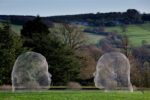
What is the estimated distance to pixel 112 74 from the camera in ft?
95.1

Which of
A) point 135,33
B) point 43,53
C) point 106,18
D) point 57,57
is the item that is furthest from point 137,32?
point 57,57

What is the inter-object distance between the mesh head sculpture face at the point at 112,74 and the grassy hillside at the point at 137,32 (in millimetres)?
59488

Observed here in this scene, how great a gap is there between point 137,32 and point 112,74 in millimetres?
63868

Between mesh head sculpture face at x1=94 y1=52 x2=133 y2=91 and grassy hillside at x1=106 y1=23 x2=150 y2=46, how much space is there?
5949 centimetres

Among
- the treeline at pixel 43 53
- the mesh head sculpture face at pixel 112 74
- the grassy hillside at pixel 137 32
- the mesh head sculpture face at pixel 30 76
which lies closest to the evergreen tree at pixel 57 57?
the treeline at pixel 43 53

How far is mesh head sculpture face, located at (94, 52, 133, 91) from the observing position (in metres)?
28.8

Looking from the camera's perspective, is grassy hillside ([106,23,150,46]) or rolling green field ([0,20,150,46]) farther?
grassy hillside ([106,23,150,46])

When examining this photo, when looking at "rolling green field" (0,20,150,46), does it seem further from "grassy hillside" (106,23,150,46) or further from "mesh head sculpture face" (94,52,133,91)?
"mesh head sculpture face" (94,52,133,91)

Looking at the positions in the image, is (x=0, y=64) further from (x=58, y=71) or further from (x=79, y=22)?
(x=79, y=22)

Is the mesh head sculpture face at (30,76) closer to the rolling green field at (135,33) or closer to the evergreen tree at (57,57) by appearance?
the evergreen tree at (57,57)

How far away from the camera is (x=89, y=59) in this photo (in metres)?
66.4

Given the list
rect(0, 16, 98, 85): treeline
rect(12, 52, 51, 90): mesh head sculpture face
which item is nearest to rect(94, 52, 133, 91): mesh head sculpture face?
rect(12, 52, 51, 90): mesh head sculpture face

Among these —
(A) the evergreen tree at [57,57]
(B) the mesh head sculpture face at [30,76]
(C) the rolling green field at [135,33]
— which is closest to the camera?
(B) the mesh head sculpture face at [30,76]

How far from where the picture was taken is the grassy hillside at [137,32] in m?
91.1
